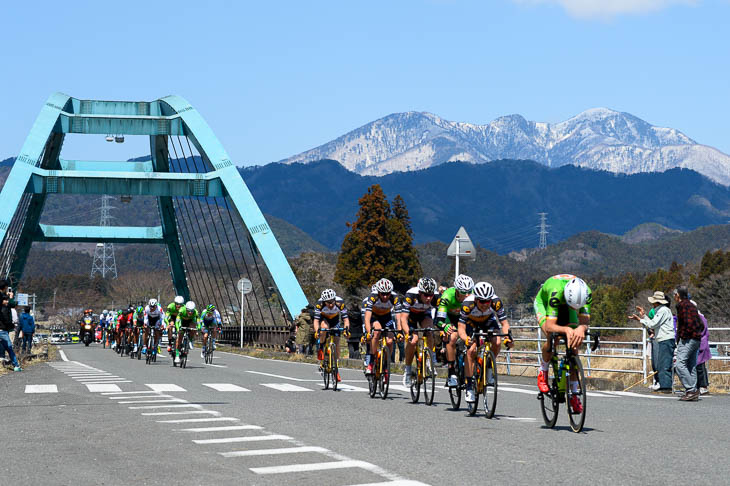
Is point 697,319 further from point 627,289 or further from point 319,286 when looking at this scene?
point 627,289

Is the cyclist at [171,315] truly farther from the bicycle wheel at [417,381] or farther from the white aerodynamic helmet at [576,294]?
the white aerodynamic helmet at [576,294]

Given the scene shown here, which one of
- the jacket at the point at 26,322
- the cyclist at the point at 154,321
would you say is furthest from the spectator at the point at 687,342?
the jacket at the point at 26,322

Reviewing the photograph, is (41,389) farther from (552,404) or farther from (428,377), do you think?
(552,404)

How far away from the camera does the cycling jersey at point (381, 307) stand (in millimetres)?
15680

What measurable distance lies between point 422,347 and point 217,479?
744 centimetres

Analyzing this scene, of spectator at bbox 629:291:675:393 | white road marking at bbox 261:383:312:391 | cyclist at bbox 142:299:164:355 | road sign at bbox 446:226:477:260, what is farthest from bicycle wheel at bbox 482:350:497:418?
cyclist at bbox 142:299:164:355

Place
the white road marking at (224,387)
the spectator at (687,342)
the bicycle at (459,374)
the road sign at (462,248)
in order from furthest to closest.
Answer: the road sign at (462,248)
the white road marking at (224,387)
the spectator at (687,342)
the bicycle at (459,374)

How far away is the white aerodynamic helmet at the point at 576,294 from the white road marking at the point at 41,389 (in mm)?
10223

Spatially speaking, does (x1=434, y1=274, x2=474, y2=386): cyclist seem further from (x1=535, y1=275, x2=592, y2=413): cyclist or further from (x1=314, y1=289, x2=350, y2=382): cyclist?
(x1=314, y1=289, x2=350, y2=382): cyclist

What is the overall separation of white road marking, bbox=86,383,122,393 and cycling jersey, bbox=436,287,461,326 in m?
6.65

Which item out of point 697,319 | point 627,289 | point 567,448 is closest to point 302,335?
point 697,319

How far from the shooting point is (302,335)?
114ft

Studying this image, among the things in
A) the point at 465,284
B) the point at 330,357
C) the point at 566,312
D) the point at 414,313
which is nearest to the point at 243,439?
the point at 566,312

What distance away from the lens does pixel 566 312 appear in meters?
10.5
